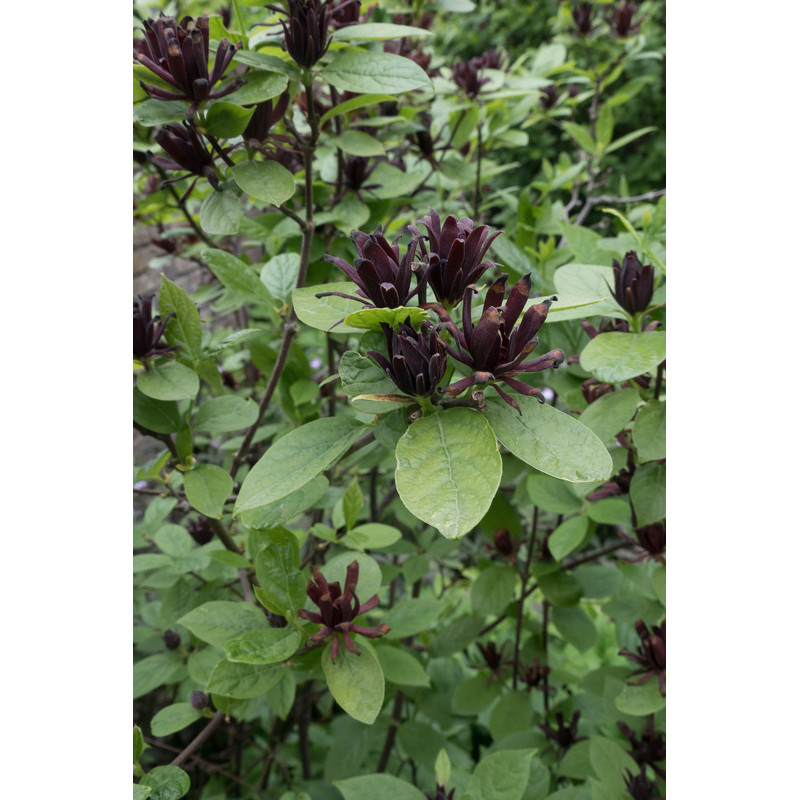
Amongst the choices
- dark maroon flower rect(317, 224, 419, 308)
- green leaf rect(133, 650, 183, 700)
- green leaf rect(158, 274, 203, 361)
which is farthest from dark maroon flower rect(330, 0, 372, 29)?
green leaf rect(133, 650, 183, 700)

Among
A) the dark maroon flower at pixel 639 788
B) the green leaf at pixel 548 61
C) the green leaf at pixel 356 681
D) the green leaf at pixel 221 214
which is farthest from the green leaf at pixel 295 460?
the green leaf at pixel 548 61

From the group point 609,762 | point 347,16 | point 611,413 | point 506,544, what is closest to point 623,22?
point 347,16

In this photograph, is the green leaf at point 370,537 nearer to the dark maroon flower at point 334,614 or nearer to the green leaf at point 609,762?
the dark maroon flower at point 334,614

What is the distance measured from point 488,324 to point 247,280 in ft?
2.27

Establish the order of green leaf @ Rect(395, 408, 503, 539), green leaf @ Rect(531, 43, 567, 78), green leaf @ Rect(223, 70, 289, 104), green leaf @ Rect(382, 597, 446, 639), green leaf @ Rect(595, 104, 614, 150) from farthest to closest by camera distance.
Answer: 1. green leaf @ Rect(595, 104, 614, 150)
2. green leaf @ Rect(531, 43, 567, 78)
3. green leaf @ Rect(382, 597, 446, 639)
4. green leaf @ Rect(223, 70, 289, 104)
5. green leaf @ Rect(395, 408, 503, 539)

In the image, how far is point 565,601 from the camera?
5.65 feet

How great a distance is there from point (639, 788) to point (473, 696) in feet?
2.26

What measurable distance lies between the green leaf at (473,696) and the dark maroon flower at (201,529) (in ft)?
2.67

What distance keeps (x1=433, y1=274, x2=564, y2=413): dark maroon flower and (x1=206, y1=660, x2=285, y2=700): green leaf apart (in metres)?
0.58

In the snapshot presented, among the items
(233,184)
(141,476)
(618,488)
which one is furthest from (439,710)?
(233,184)

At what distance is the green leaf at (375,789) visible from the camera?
1192 mm

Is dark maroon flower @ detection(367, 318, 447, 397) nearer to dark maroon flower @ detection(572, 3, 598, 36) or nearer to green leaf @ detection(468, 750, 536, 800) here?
green leaf @ detection(468, 750, 536, 800)

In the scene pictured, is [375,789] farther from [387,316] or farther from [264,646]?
[387,316]

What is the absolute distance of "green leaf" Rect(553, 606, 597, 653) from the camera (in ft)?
5.85
